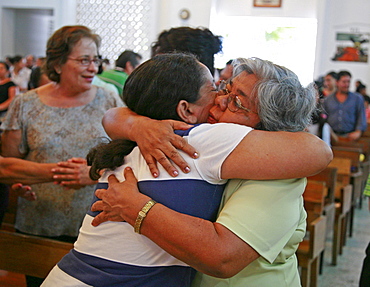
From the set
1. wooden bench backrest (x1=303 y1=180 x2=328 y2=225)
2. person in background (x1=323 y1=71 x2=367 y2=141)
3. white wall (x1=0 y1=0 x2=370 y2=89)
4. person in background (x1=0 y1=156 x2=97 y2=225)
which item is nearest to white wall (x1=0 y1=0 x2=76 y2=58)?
white wall (x1=0 y1=0 x2=370 y2=89)

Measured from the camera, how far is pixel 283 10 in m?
11.3

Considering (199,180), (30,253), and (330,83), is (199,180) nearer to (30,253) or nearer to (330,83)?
Answer: (30,253)

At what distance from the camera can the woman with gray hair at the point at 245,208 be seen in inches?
48.5

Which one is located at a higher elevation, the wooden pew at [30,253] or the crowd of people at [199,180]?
the crowd of people at [199,180]

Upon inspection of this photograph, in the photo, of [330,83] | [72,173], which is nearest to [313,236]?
[72,173]

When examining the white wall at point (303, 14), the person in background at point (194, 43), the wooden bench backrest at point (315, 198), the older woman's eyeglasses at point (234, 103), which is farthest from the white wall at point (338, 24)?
the older woman's eyeglasses at point (234, 103)

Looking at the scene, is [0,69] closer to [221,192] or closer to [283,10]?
[283,10]

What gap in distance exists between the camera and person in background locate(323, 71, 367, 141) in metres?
8.52

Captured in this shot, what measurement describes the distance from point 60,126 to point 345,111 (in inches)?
277

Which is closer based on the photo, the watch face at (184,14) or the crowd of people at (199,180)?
the crowd of people at (199,180)

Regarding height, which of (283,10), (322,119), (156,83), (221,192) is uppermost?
(283,10)

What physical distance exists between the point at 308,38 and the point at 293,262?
432 inches

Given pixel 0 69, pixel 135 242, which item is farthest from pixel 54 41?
pixel 0 69

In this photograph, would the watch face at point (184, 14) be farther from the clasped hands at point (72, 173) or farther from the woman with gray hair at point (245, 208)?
the woman with gray hair at point (245, 208)
